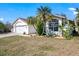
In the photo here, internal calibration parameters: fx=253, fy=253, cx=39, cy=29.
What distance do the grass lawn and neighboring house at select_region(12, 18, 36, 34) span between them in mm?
271

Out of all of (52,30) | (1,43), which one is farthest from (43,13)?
(1,43)

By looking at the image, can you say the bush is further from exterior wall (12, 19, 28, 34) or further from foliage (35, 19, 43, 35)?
exterior wall (12, 19, 28, 34)

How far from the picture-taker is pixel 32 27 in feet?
32.9

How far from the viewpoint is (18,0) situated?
8344mm

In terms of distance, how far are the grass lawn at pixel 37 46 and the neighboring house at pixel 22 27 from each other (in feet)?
0.89

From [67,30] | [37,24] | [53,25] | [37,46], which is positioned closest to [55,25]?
[53,25]

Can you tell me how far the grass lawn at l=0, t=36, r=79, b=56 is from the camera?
27.1ft

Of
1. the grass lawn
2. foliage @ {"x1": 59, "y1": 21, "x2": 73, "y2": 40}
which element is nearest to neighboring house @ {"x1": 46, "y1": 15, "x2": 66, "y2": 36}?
foliage @ {"x1": 59, "y1": 21, "x2": 73, "y2": 40}

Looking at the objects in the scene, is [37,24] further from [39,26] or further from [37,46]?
[37,46]

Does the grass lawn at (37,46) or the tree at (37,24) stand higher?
the tree at (37,24)

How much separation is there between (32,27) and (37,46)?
1.30 m

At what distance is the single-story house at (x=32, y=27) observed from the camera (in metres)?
9.35

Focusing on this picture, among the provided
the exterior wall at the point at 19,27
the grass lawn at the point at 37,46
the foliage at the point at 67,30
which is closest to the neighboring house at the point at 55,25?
the foliage at the point at 67,30

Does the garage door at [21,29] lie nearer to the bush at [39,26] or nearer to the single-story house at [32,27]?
the single-story house at [32,27]
